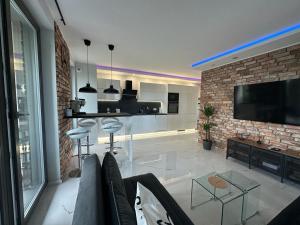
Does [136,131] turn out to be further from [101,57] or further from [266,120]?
[266,120]

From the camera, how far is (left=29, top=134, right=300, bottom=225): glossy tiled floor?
171 cm

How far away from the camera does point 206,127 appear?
4.11 meters

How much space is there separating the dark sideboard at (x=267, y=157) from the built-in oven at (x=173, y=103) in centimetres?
342

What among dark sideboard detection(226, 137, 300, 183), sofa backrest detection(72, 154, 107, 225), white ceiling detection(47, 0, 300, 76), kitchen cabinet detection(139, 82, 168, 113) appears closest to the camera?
sofa backrest detection(72, 154, 107, 225)

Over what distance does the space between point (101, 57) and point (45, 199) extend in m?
3.33

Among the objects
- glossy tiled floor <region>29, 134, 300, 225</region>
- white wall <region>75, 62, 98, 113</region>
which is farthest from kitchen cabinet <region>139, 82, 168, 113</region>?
glossy tiled floor <region>29, 134, 300, 225</region>

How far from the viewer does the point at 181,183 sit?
2.40 meters

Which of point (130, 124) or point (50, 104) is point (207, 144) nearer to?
point (130, 124)

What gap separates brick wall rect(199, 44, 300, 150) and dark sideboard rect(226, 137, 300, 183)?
0.30 metres

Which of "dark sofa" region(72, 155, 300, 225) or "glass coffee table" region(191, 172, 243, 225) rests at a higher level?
"dark sofa" region(72, 155, 300, 225)

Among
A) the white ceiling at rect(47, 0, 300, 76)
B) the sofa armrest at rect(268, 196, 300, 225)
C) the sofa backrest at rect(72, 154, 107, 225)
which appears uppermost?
the white ceiling at rect(47, 0, 300, 76)

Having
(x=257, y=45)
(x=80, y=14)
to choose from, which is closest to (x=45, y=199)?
(x=80, y=14)

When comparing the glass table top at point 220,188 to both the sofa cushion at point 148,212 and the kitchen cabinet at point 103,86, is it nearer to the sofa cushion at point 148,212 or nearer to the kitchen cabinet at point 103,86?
the sofa cushion at point 148,212

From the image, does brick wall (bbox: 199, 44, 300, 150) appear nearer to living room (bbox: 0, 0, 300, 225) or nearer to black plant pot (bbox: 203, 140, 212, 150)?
living room (bbox: 0, 0, 300, 225)
